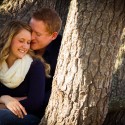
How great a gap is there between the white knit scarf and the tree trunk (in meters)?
0.39

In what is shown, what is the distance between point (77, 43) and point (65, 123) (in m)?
0.67

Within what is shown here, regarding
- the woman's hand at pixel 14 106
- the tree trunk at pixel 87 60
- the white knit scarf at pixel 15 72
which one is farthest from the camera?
the white knit scarf at pixel 15 72

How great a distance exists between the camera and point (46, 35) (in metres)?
3.76

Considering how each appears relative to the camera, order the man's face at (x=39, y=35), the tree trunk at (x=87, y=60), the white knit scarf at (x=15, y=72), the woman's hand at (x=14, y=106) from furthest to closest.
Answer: the man's face at (x=39, y=35) < the white knit scarf at (x=15, y=72) < the woman's hand at (x=14, y=106) < the tree trunk at (x=87, y=60)

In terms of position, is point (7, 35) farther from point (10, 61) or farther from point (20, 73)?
point (20, 73)

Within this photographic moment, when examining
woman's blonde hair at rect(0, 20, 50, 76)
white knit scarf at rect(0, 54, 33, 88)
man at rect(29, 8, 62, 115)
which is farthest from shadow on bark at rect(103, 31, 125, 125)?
woman's blonde hair at rect(0, 20, 50, 76)

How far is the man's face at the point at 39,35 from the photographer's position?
3.68 m

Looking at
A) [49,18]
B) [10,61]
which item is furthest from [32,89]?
[49,18]

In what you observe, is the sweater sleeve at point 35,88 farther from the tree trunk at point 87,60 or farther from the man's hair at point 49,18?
the man's hair at point 49,18

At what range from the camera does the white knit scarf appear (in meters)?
3.42

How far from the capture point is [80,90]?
3.08 metres

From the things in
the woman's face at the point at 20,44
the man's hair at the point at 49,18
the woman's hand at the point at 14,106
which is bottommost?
the woman's hand at the point at 14,106

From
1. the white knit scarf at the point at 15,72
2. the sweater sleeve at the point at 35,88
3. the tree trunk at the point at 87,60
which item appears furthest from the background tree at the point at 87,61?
the white knit scarf at the point at 15,72

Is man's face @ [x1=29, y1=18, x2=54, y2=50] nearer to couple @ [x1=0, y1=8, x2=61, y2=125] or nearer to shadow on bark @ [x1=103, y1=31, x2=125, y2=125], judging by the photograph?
couple @ [x1=0, y1=8, x2=61, y2=125]
